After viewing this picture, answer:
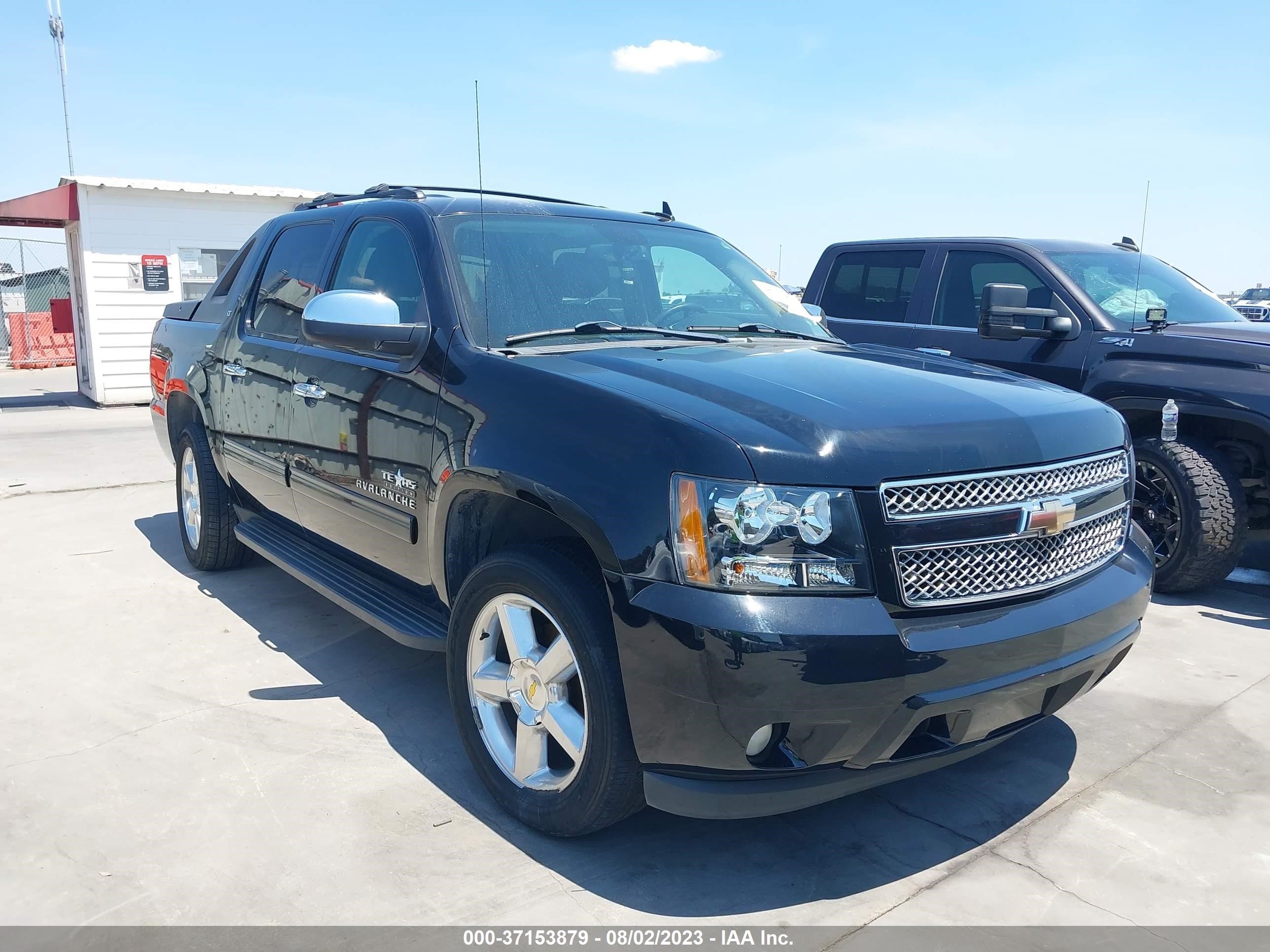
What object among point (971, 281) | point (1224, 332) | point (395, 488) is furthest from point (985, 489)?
point (971, 281)

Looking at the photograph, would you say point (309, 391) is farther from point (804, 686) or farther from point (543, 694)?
point (804, 686)

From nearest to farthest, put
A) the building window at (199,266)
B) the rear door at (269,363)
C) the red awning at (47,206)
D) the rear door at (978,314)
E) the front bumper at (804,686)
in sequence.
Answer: the front bumper at (804,686) < the rear door at (269,363) < the rear door at (978,314) < the red awning at (47,206) < the building window at (199,266)

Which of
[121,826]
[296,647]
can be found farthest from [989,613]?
[296,647]

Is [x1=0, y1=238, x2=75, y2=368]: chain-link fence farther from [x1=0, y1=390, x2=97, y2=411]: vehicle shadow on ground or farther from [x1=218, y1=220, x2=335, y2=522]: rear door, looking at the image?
[x1=218, y1=220, x2=335, y2=522]: rear door

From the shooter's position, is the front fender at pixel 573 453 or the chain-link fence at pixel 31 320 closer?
the front fender at pixel 573 453

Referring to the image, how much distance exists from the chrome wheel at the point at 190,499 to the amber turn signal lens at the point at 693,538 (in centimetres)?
398

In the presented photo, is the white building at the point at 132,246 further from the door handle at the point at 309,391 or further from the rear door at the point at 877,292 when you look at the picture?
the door handle at the point at 309,391

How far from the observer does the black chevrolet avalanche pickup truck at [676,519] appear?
240cm

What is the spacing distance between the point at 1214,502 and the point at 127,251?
15.2 metres

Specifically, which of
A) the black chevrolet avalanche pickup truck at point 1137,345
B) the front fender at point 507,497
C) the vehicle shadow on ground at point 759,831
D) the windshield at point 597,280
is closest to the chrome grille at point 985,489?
the front fender at point 507,497

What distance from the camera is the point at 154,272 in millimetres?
15320

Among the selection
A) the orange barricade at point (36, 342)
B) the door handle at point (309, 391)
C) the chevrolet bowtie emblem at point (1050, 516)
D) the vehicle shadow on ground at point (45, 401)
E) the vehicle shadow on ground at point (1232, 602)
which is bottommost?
the vehicle shadow on ground at point (45, 401)

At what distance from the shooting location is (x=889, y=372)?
3195mm
